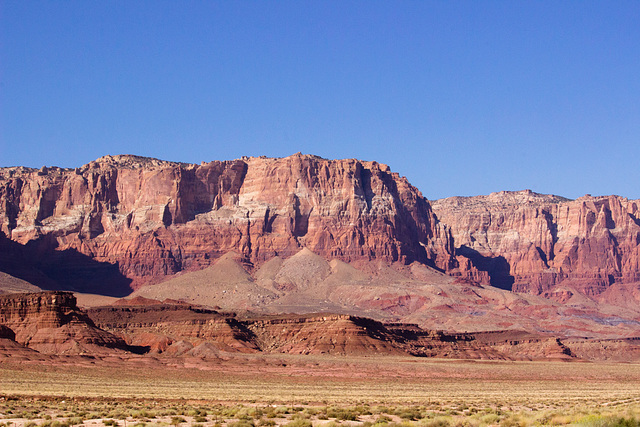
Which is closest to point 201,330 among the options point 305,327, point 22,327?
point 305,327

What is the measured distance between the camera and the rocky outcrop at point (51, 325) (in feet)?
390

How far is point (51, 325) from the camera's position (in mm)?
124438

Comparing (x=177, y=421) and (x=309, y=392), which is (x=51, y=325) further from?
(x=177, y=421)

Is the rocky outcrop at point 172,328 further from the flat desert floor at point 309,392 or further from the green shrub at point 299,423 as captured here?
the green shrub at point 299,423

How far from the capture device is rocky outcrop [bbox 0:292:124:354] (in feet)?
390

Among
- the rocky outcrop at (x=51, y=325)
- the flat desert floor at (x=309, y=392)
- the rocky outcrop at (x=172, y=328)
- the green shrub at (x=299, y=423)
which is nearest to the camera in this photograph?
the green shrub at (x=299, y=423)

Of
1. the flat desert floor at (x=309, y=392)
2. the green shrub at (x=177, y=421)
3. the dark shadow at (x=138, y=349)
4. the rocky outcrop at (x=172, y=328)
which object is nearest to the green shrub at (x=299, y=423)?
the flat desert floor at (x=309, y=392)

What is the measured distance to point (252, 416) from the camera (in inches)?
2007

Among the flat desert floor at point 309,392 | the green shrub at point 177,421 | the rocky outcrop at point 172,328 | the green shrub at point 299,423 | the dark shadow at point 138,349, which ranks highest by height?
the rocky outcrop at point 172,328

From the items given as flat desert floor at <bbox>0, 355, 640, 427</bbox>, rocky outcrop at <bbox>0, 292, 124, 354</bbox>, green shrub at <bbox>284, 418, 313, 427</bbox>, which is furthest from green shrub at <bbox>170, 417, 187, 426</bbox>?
rocky outcrop at <bbox>0, 292, 124, 354</bbox>

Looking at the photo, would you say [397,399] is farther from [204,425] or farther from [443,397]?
[204,425]

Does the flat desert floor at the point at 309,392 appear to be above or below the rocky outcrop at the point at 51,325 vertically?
below

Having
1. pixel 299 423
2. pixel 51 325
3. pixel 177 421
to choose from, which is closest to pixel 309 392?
pixel 177 421

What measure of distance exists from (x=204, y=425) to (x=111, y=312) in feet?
401
